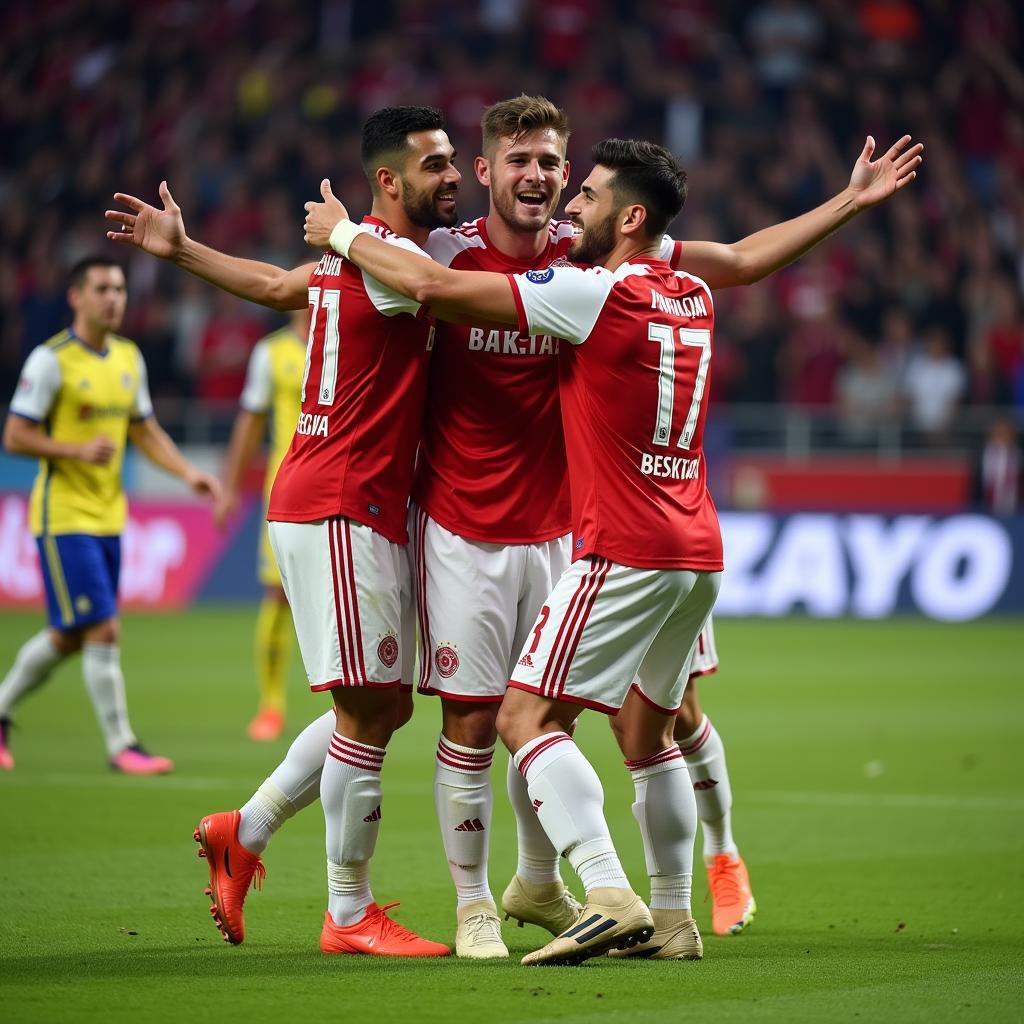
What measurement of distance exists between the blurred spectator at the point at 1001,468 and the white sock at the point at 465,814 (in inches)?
559

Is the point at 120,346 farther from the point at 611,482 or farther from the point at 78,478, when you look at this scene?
the point at 611,482

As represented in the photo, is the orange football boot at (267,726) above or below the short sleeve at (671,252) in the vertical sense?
below

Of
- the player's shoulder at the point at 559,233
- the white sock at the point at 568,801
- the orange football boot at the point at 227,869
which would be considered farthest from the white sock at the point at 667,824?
the player's shoulder at the point at 559,233

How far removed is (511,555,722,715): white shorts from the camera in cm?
509

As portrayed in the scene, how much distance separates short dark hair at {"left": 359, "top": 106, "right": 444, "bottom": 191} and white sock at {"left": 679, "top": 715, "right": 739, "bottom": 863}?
2.20m

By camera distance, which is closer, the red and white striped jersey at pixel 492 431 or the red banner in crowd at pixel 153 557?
the red and white striped jersey at pixel 492 431

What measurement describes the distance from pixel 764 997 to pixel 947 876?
2.38 metres

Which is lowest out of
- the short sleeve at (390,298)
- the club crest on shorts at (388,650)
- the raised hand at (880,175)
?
the club crest on shorts at (388,650)

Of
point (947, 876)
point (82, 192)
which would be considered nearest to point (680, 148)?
point (82, 192)

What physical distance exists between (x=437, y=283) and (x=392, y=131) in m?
0.75

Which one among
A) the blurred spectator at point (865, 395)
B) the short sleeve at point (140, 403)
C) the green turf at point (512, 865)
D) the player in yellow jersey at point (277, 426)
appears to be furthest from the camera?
the blurred spectator at point (865, 395)

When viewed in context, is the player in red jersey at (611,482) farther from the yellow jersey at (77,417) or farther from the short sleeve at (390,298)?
the yellow jersey at (77,417)

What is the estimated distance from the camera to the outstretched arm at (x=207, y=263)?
5.79 metres

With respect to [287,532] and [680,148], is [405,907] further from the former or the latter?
[680,148]
